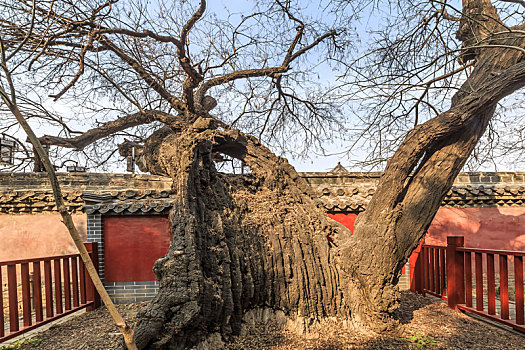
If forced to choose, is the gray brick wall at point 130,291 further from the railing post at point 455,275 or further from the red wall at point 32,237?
the railing post at point 455,275

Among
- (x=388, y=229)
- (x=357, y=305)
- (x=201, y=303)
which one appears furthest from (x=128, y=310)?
(x=388, y=229)

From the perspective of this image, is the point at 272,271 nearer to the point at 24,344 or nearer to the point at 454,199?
the point at 24,344

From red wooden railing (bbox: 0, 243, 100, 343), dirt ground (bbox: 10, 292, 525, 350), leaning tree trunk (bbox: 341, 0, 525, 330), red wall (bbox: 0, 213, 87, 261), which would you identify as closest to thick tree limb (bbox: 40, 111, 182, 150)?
red wall (bbox: 0, 213, 87, 261)

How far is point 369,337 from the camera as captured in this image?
3336 mm

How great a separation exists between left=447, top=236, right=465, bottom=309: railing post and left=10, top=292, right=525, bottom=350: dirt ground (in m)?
0.20

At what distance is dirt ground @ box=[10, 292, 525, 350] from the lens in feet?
10.4

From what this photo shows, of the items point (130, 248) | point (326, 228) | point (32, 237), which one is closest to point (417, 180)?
point (326, 228)

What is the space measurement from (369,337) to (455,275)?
6.72 feet

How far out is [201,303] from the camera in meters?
2.58

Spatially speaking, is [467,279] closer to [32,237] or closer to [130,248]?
[130,248]

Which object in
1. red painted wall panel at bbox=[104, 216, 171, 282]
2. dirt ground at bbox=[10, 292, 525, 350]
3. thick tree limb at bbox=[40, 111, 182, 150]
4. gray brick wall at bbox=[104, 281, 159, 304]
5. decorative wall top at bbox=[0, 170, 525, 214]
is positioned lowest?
gray brick wall at bbox=[104, 281, 159, 304]

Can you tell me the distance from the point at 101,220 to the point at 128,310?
5.32ft

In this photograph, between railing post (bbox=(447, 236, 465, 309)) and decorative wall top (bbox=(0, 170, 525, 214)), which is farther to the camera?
decorative wall top (bbox=(0, 170, 525, 214))

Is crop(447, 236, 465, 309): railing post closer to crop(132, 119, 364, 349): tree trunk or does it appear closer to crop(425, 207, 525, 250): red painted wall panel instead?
crop(132, 119, 364, 349): tree trunk
